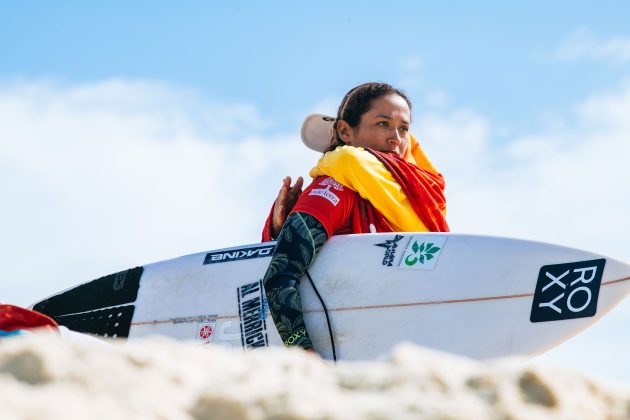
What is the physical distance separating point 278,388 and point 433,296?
2472mm

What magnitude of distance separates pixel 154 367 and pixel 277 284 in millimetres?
2287

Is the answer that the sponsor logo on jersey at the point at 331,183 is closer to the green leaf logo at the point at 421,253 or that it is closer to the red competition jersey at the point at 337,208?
the red competition jersey at the point at 337,208

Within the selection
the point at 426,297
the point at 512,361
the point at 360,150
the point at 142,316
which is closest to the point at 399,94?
the point at 360,150

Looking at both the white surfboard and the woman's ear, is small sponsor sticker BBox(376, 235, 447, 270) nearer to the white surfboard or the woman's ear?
the white surfboard

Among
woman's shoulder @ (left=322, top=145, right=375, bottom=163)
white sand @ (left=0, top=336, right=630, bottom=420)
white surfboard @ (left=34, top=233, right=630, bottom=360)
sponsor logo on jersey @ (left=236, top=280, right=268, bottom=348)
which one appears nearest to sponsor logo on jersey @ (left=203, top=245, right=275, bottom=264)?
white surfboard @ (left=34, top=233, right=630, bottom=360)

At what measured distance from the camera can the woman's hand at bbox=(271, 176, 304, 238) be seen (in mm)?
3775

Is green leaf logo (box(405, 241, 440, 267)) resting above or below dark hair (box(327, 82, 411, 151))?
below

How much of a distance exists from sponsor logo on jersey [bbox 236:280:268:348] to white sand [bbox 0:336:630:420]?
237 cm

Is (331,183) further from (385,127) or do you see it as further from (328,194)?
(385,127)

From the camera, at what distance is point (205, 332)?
3.68 metres

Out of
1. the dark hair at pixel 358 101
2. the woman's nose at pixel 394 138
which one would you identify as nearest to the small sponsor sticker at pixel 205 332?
the dark hair at pixel 358 101

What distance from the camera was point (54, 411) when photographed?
2.95 feet

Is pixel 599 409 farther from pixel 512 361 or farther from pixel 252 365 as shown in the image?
pixel 252 365

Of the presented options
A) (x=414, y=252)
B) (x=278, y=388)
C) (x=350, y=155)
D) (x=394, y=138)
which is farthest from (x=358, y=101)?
(x=278, y=388)
